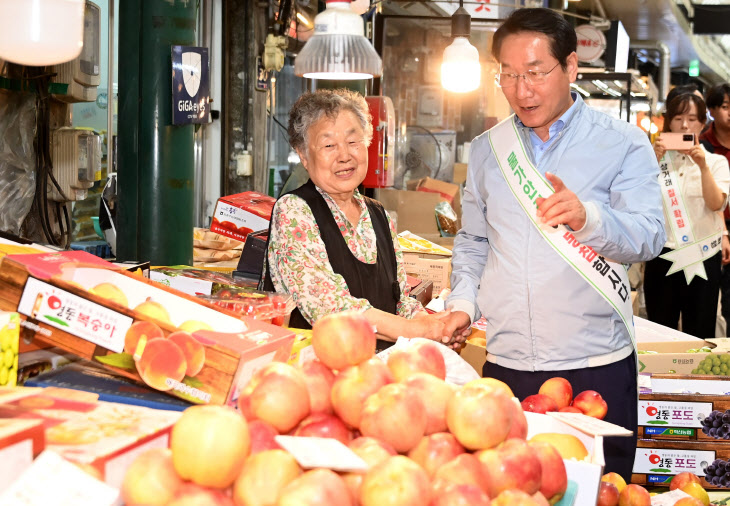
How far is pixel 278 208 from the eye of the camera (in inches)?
112

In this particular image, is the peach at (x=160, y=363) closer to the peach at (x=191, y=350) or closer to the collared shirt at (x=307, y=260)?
the peach at (x=191, y=350)

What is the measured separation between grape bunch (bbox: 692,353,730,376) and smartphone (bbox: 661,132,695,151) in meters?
1.84

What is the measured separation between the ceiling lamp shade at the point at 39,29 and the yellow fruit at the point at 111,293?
59cm

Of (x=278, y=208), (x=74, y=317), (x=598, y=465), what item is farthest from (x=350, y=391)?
(x=278, y=208)

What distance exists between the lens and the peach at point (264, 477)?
115 centimetres

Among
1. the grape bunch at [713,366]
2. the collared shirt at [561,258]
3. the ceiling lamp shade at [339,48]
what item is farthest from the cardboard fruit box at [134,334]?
the grape bunch at [713,366]

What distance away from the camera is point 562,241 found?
2.46 meters

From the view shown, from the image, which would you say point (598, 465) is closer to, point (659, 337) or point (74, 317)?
point (74, 317)

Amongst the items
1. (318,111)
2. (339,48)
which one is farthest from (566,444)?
(339,48)

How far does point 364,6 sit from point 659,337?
2.43 metres

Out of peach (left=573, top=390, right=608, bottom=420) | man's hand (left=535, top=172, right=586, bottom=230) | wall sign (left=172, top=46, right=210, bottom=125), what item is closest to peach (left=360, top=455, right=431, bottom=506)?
Answer: peach (left=573, top=390, right=608, bottom=420)

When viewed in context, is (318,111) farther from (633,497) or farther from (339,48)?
(633,497)

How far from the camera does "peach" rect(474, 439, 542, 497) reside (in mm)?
1290

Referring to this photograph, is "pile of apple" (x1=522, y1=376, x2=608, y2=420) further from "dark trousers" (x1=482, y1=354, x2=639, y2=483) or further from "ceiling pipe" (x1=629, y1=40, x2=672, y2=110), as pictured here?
"ceiling pipe" (x1=629, y1=40, x2=672, y2=110)
